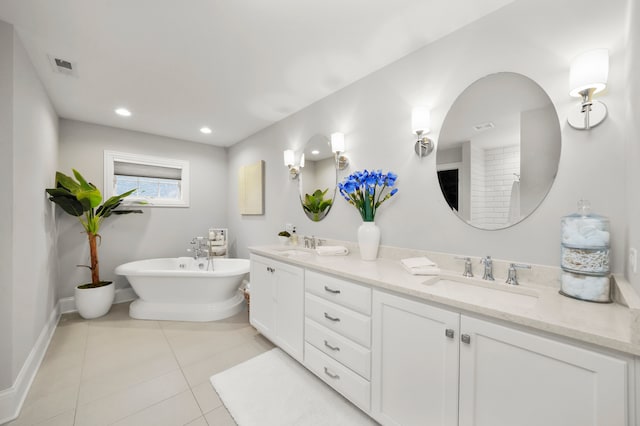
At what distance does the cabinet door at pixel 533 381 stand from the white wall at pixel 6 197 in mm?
2687

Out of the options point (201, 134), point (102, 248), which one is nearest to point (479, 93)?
point (201, 134)

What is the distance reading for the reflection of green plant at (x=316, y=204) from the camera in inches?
105

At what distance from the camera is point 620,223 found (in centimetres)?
113

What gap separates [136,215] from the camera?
12.4ft

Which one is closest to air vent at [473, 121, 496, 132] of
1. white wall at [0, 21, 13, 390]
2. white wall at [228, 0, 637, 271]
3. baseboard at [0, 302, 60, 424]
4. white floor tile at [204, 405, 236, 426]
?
white wall at [228, 0, 637, 271]

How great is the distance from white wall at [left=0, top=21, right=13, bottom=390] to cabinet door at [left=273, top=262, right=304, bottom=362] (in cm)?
175

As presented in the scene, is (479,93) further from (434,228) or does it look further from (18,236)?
(18,236)

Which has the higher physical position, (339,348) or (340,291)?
(340,291)

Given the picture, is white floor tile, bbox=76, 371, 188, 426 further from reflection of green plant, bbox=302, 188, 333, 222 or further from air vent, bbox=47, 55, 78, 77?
air vent, bbox=47, 55, 78, 77

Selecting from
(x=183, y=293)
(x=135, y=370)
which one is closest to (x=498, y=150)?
(x=135, y=370)

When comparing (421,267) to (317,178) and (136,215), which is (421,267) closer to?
(317,178)

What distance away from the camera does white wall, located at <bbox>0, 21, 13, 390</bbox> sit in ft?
5.26

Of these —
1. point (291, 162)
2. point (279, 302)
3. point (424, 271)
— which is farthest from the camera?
point (291, 162)

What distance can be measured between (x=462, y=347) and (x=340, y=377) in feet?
2.92
